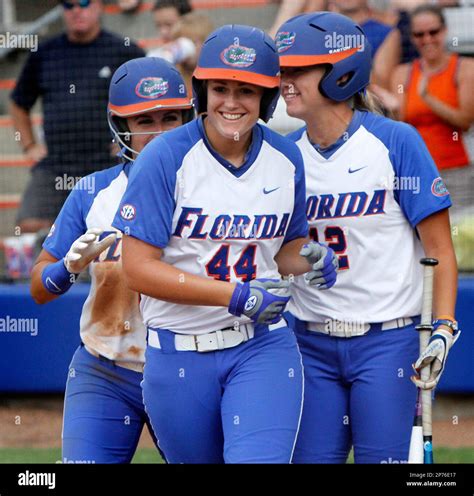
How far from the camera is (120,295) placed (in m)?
4.27

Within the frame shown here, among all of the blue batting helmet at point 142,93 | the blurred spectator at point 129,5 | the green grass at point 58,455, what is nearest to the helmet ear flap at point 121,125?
the blue batting helmet at point 142,93

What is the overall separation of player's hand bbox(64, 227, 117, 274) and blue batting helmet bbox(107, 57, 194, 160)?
18.2 inches

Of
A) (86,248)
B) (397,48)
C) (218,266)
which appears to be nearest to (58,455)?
(86,248)

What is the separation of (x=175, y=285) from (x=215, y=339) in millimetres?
253

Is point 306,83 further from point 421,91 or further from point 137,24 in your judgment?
point 137,24

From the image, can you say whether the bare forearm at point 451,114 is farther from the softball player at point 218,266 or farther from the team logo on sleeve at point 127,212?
the team logo on sleeve at point 127,212

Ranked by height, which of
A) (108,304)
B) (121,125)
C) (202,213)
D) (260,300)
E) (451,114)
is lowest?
(108,304)

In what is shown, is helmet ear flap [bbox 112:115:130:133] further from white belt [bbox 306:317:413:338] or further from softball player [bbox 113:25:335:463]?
white belt [bbox 306:317:413:338]

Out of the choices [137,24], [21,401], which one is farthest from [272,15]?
[21,401]

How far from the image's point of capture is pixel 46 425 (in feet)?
23.4

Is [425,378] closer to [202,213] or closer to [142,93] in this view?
[202,213]
